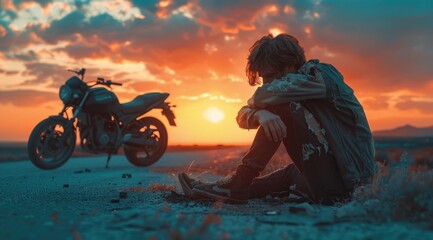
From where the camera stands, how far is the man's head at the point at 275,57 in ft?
11.4

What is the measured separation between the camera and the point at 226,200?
3443mm

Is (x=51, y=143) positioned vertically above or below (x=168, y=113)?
below

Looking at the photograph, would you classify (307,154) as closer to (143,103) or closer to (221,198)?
(221,198)

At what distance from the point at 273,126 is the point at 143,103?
6.68m

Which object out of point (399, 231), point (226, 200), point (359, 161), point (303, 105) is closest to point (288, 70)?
point (303, 105)

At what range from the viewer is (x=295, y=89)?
3.22m

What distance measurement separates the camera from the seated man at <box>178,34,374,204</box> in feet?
10.6

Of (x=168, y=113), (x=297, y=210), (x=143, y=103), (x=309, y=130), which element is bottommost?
(x=297, y=210)

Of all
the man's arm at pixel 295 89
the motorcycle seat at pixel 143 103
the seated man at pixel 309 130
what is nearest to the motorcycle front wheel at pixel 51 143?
the motorcycle seat at pixel 143 103

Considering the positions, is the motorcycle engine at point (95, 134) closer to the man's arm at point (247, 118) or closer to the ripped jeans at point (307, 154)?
the man's arm at point (247, 118)

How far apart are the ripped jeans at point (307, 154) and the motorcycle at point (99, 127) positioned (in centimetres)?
547

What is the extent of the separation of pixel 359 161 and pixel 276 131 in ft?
2.24

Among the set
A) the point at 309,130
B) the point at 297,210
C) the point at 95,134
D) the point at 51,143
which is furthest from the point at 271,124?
the point at 95,134

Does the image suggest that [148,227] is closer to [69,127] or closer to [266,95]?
[266,95]
